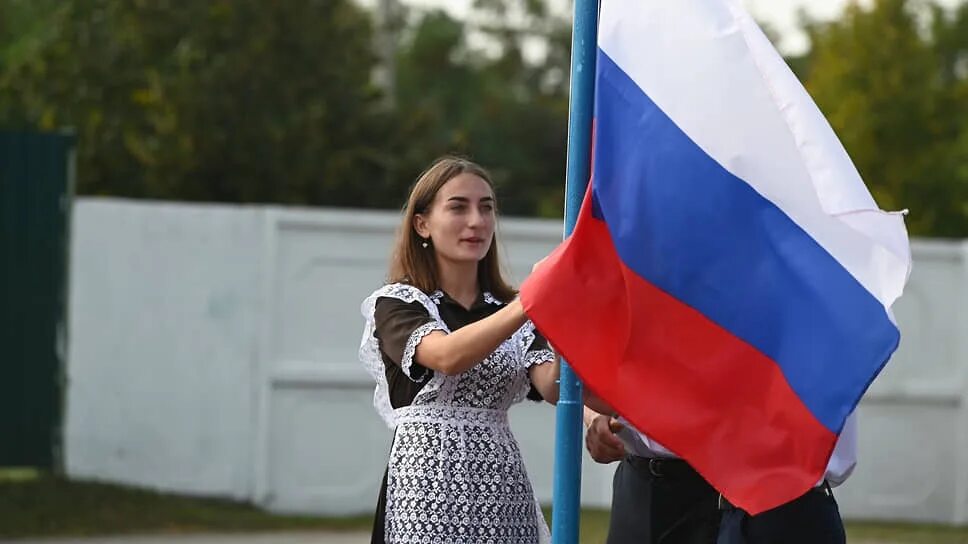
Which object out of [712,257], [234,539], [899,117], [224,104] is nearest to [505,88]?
[899,117]

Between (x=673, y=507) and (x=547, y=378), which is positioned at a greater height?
(x=547, y=378)

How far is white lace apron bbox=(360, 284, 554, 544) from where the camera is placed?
4539mm

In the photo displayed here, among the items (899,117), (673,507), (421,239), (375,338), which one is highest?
(899,117)

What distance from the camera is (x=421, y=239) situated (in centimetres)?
471

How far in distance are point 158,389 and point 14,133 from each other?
1917 millimetres

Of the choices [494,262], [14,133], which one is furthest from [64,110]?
[494,262]

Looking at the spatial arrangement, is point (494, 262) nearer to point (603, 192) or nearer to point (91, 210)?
point (603, 192)

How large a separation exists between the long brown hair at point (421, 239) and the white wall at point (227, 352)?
7028 mm

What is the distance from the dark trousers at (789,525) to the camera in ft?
15.3

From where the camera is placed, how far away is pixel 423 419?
456 cm

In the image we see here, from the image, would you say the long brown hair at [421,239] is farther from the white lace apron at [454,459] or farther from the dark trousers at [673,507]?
the dark trousers at [673,507]

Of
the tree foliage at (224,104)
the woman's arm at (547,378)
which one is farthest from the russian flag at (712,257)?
the tree foliage at (224,104)

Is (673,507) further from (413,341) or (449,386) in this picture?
(413,341)

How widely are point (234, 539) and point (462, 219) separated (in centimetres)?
657
